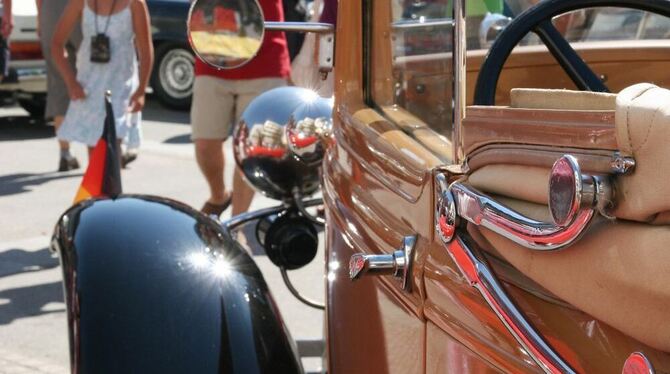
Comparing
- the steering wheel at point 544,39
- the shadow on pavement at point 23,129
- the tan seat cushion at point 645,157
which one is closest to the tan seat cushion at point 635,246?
the tan seat cushion at point 645,157

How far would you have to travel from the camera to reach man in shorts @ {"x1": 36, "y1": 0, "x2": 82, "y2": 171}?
26.5 feet

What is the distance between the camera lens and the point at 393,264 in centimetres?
156

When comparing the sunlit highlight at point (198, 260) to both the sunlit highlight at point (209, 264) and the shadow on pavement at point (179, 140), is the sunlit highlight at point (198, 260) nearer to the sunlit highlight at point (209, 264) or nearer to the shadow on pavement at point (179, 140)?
the sunlit highlight at point (209, 264)

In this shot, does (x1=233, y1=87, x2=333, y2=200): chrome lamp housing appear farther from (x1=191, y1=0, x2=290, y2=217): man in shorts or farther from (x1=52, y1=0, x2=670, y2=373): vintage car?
(x1=191, y1=0, x2=290, y2=217): man in shorts

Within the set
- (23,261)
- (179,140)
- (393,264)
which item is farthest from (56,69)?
(393,264)

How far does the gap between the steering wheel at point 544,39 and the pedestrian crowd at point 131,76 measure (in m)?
1.01

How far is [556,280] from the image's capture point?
1161mm

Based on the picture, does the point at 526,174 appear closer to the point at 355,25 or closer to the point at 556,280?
the point at 556,280

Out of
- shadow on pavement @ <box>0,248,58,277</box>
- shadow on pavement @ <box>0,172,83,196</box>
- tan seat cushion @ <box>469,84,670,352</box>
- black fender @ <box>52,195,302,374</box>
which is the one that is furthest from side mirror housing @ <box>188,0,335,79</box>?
shadow on pavement @ <box>0,172,83,196</box>

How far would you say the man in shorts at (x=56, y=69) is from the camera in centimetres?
808

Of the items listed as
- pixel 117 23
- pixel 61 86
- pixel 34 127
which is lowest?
pixel 34 127

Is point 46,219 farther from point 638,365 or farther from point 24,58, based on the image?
point 638,365

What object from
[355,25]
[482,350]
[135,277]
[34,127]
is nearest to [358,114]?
[355,25]

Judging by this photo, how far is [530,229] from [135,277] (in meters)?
1.19
